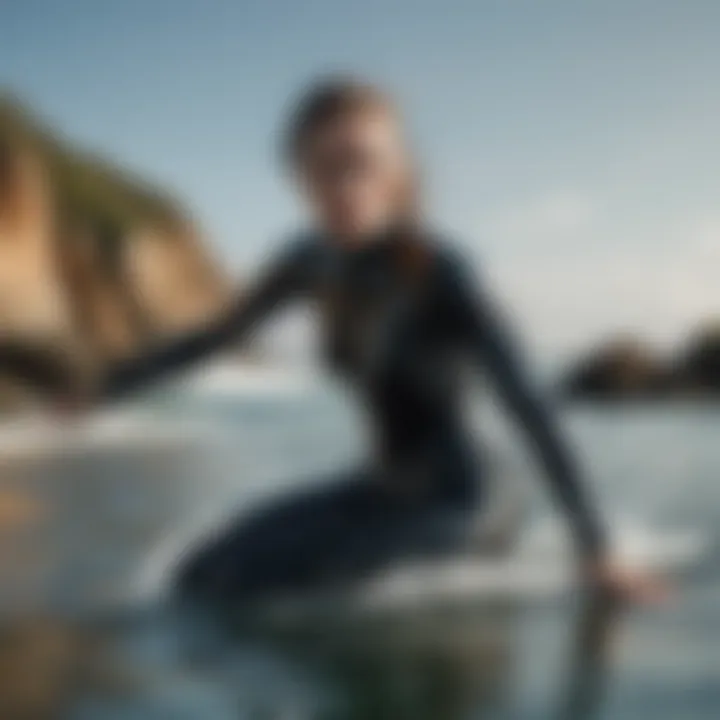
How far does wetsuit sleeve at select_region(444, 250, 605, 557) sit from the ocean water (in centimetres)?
1

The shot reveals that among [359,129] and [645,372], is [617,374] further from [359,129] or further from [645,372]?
[359,129]

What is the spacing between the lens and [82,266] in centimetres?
98

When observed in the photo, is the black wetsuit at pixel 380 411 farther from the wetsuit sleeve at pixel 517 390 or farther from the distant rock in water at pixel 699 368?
the distant rock in water at pixel 699 368

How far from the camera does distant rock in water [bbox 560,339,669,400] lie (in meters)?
0.95

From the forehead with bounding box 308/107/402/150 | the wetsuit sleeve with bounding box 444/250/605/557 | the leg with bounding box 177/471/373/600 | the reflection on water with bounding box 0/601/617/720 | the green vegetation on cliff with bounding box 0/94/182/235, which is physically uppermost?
the forehead with bounding box 308/107/402/150

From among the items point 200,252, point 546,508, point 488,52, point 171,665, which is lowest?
point 171,665

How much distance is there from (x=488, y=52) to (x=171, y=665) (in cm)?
52

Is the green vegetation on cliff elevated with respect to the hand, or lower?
elevated

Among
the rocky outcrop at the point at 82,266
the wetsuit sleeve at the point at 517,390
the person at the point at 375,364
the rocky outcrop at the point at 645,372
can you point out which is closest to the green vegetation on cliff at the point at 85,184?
the rocky outcrop at the point at 82,266

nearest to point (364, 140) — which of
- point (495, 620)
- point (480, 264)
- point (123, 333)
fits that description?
point (480, 264)

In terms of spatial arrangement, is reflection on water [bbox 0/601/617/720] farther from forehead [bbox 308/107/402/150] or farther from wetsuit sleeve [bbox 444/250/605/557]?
forehead [bbox 308/107/402/150]

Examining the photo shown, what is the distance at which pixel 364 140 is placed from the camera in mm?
967

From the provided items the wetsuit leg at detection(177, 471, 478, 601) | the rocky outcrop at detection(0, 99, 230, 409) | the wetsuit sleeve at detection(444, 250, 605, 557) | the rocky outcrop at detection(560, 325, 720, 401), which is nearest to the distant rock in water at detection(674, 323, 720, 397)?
the rocky outcrop at detection(560, 325, 720, 401)

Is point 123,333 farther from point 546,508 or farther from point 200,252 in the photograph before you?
point 546,508
